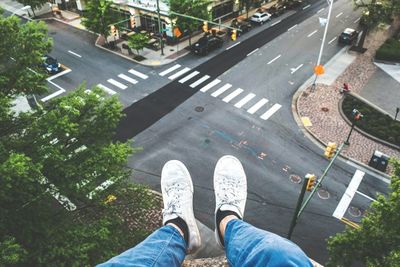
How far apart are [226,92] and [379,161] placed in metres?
10.5

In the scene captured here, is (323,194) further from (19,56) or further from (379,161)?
(19,56)

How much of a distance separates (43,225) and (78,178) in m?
1.33

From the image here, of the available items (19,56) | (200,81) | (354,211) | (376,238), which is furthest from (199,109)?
(376,238)

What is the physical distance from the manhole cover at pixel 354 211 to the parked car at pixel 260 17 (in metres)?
24.0

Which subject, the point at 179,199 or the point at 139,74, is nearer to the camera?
the point at 179,199

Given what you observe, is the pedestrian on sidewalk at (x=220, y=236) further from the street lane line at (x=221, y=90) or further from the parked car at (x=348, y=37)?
the parked car at (x=348, y=37)

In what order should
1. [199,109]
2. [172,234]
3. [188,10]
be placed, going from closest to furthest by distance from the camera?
[172,234], [199,109], [188,10]

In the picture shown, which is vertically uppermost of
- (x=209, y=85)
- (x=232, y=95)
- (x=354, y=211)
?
(x=209, y=85)

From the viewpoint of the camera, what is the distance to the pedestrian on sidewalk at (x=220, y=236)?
3670 mm

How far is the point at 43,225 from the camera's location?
278 inches

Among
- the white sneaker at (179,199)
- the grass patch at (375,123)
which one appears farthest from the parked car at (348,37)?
the white sneaker at (179,199)

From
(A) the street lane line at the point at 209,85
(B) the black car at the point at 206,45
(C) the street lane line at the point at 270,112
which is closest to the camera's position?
(C) the street lane line at the point at 270,112

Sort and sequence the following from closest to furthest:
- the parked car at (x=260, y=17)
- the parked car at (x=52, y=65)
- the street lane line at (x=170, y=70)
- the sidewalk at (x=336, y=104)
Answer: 1. the sidewalk at (x=336, y=104)
2. the parked car at (x=52, y=65)
3. the street lane line at (x=170, y=70)
4. the parked car at (x=260, y=17)

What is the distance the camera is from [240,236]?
4.87 metres
